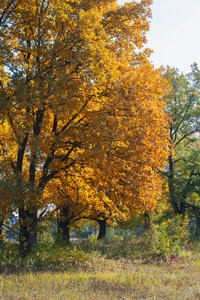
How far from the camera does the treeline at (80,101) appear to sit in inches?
340

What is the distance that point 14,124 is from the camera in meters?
8.69

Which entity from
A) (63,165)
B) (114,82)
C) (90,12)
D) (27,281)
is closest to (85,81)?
(114,82)

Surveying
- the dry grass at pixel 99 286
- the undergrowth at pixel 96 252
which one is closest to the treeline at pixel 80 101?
the undergrowth at pixel 96 252

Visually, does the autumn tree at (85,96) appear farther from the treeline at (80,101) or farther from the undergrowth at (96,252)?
the undergrowth at (96,252)

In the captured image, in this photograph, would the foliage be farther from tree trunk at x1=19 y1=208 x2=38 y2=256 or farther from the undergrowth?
tree trunk at x1=19 y1=208 x2=38 y2=256

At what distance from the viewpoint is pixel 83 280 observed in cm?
758

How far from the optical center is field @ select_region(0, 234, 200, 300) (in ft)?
21.3

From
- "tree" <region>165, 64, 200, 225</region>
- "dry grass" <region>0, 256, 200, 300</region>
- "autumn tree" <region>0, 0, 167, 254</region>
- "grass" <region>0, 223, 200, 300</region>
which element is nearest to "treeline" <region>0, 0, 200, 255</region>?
"autumn tree" <region>0, 0, 167, 254</region>

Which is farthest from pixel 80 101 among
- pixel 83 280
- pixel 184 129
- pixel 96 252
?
pixel 184 129

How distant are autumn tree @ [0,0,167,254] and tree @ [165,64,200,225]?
13448 mm

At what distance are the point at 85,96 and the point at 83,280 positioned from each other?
209 inches

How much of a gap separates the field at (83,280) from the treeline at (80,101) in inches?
54.1

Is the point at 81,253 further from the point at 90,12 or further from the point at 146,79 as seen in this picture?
the point at 90,12

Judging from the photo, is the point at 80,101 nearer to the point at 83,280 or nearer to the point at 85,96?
the point at 85,96
